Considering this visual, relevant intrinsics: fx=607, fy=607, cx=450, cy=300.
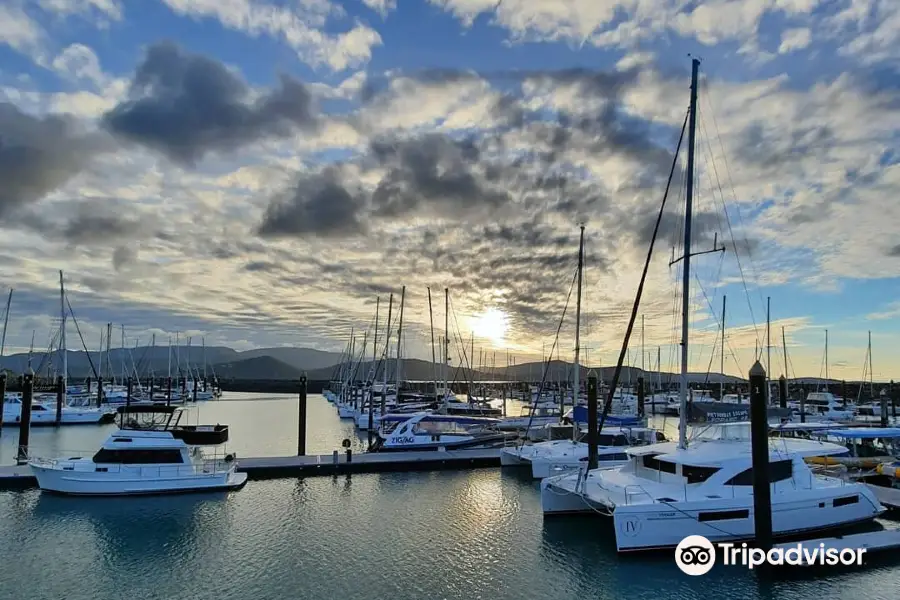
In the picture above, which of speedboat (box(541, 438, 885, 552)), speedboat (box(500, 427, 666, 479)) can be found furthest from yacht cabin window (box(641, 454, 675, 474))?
speedboat (box(500, 427, 666, 479))

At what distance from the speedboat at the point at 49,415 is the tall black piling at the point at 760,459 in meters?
64.1

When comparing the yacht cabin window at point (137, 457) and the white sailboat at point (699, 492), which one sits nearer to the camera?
the white sailboat at point (699, 492)

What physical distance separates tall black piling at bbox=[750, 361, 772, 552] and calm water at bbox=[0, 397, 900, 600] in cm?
128

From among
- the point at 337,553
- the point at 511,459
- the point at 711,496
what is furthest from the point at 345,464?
the point at 711,496

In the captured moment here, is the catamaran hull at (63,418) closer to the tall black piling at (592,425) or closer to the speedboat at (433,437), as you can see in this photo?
the speedboat at (433,437)

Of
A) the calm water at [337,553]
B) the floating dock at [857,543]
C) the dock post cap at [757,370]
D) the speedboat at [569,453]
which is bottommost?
the calm water at [337,553]

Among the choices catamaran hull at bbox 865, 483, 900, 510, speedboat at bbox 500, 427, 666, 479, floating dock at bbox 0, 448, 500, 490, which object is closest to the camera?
catamaran hull at bbox 865, 483, 900, 510

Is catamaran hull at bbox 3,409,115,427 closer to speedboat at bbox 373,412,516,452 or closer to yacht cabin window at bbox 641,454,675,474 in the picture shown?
speedboat at bbox 373,412,516,452

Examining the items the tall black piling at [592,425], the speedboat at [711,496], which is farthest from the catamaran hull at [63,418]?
the speedboat at [711,496]

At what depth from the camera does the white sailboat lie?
18422mm

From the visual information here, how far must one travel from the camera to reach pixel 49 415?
60.6m

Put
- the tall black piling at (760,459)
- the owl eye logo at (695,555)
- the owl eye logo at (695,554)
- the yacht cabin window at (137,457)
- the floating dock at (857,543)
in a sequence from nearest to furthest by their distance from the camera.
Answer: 1. the tall black piling at (760,459)
2. the owl eye logo at (695,554)
3. the owl eye logo at (695,555)
4. the floating dock at (857,543)
5. the yacht cabin window at (137,457)

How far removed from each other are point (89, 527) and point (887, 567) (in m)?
26.8

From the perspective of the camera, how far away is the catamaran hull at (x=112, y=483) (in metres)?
26.3
